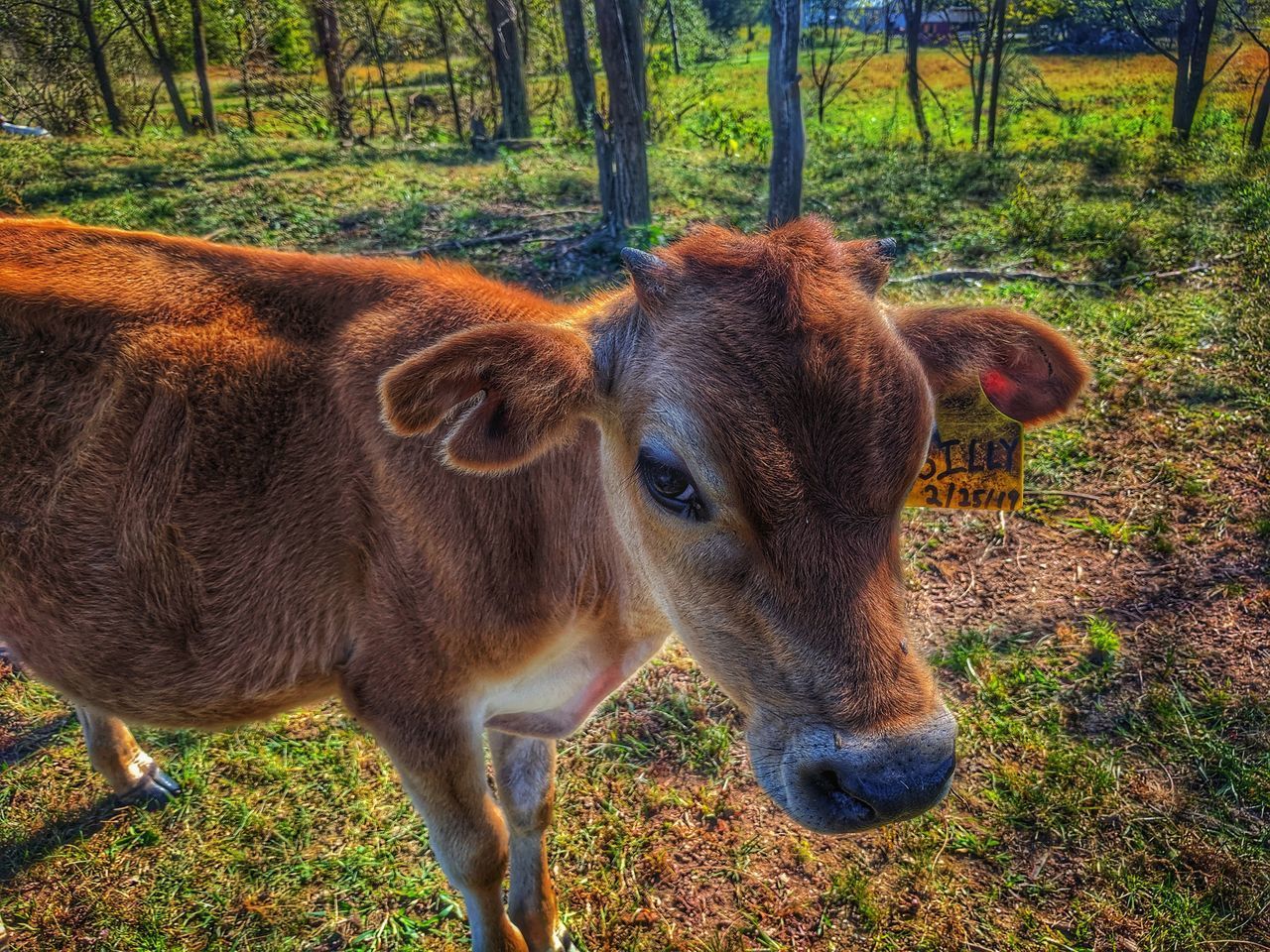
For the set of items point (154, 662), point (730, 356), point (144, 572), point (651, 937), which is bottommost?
point (651, 937)

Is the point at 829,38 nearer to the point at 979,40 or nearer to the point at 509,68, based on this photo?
the point at 979,40

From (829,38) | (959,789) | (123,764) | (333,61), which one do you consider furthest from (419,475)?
(829,38)

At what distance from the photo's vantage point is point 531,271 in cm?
823

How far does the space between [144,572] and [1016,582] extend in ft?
13.9

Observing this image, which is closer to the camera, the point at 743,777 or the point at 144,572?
the point at 144,572

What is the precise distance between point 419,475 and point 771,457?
3.99 feet

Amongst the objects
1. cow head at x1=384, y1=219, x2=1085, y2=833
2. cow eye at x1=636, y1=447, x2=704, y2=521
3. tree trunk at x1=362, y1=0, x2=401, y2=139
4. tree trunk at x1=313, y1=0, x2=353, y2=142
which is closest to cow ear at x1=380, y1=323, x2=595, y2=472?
cow head at x1=384, y1=219, x2=1085, y2=833

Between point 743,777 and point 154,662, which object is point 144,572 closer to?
point 154,662

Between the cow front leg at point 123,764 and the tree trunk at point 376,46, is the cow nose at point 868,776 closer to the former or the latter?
the cow front leg at point 123,764

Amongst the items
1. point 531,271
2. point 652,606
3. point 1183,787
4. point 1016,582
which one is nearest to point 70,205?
point 531,271

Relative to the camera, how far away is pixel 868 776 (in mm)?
1609

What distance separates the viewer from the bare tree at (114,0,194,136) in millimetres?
13672

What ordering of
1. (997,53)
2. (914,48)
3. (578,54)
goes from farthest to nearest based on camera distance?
(914,48)
(997,53)
(578,54)

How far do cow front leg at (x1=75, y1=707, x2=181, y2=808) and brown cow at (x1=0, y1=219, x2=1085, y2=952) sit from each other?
1.06m
